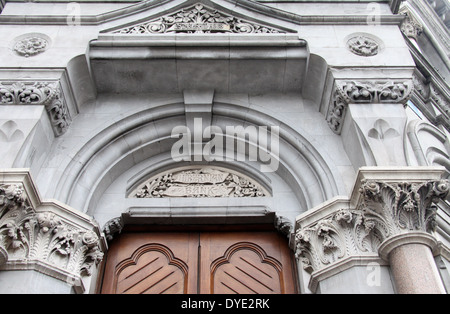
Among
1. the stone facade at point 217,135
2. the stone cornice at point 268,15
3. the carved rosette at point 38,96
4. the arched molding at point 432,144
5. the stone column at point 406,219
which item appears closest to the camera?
the stone column at point 406,219

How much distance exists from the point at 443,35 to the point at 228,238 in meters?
9.48

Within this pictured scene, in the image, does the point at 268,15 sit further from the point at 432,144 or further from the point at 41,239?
the point at 41,239

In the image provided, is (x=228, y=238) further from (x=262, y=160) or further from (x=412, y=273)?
(x=412, y=273)

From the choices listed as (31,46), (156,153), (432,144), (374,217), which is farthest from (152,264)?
(432,144)

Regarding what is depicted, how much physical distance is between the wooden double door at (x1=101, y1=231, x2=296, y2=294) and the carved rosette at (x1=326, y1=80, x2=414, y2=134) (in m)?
1.86

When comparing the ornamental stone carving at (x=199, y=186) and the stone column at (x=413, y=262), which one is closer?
the stone column at (x=413, y=262)

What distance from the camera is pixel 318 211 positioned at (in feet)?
17.0

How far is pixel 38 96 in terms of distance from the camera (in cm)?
567

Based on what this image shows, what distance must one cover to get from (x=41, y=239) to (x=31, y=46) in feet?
9.25

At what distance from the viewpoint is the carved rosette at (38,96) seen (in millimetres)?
5656

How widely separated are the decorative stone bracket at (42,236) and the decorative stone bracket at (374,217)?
96.6 inches

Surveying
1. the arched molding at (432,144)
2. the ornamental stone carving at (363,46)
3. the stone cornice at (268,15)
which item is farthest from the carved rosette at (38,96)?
the arched molding at (432,144)

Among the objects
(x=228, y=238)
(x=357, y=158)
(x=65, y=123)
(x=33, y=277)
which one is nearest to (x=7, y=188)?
(x=33, y=277)

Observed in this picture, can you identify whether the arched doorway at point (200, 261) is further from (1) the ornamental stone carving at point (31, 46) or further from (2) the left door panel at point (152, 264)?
(1) the ornamental stone carving at point (31, 46)
